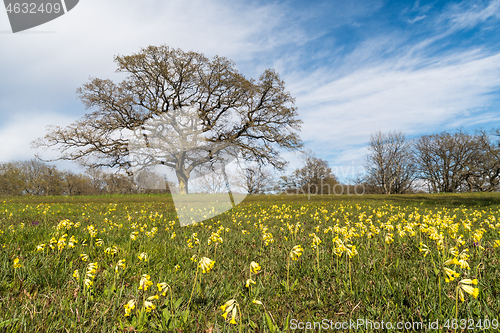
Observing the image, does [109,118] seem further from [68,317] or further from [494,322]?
[494,322]

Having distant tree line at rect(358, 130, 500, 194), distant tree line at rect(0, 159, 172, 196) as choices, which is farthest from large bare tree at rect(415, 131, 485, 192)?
distant tree line at rect(0, 159, 172, 196)

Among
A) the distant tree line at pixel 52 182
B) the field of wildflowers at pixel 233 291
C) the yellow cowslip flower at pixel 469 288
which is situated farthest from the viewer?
the distant tree line at pixel 52 182

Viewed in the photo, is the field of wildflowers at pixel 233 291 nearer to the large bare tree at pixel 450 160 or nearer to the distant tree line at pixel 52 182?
the distant tree line at pixel 52 182

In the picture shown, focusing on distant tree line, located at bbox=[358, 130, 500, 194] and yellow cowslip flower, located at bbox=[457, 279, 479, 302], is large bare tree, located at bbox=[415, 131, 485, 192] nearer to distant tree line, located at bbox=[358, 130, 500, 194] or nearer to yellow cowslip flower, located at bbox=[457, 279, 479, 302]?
distant tree line, located at bbox=[358, 130, 500, 194]

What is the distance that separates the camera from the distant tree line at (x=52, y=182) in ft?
113

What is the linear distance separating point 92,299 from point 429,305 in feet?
9.43

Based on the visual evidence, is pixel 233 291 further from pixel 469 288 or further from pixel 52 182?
pixel 52 182

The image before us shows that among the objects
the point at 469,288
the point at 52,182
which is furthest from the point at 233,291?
the point at 52,182

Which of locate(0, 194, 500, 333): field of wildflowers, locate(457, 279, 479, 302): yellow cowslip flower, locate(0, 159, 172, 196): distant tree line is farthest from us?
locate(0, 159, 172, 196): distant tree line

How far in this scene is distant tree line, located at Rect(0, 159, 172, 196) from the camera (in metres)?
34.3

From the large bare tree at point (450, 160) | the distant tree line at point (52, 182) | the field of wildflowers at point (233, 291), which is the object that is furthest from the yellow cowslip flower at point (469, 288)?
the large bare tree at point (450, 160)

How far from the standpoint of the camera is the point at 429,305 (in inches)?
78.5

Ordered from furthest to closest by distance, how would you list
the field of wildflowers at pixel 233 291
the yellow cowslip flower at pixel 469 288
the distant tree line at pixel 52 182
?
the distant tree line at pixel 52 182 → the field of wildflowers at pixel 233 291 → the yellow cowslip flower at pixel 469 288

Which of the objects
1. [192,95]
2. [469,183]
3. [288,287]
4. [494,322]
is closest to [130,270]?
[288,287]
